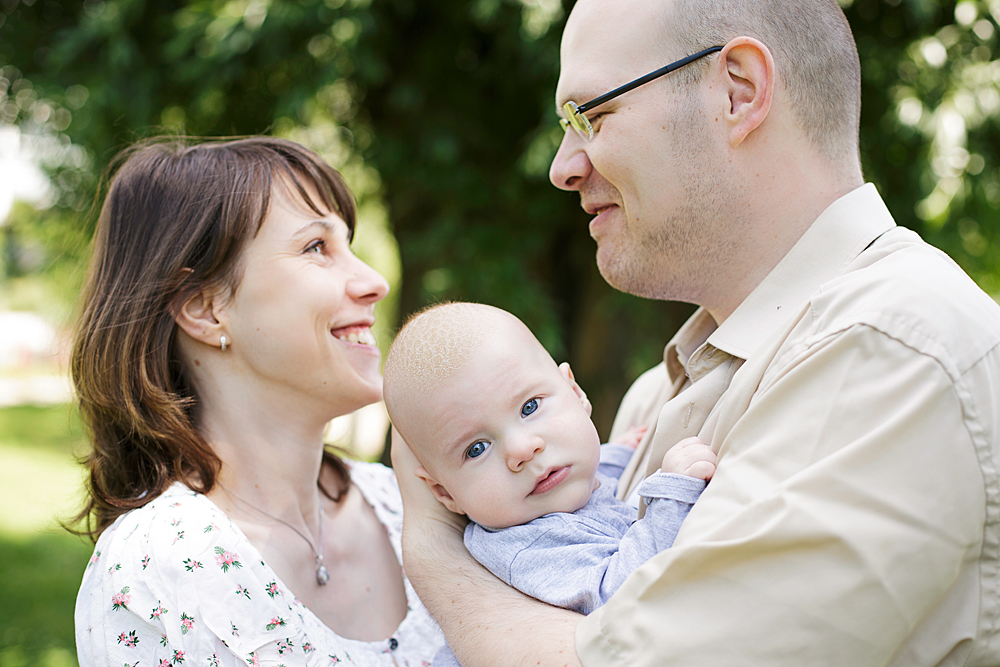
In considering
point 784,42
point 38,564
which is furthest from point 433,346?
point 38,564

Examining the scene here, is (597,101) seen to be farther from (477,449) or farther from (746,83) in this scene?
(477,449)

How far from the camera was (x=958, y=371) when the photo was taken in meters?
1.31

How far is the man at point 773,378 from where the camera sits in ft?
4.11

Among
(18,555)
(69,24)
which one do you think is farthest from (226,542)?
(18,555)

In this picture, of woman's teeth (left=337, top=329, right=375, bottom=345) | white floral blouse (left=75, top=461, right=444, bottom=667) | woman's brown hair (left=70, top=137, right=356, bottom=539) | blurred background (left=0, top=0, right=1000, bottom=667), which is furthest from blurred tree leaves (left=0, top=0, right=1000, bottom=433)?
white floral blouse (left=75, top=461, right=444, bottom=667)

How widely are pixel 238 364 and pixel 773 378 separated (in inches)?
58.8

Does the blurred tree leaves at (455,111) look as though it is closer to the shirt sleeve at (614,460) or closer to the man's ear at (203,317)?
the man's ear at (203,317)

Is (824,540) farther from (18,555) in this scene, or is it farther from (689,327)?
(18,555)

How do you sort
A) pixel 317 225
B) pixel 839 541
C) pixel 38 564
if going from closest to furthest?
pixel 839 541
pixel 317 225
pixel 38 564

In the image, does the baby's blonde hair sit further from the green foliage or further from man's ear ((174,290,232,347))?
the green foliage

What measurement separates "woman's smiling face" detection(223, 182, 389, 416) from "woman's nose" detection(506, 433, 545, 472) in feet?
2.34

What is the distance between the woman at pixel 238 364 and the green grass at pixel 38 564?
1.32ft

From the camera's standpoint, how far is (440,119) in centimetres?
462

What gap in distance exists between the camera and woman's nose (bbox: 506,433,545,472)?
70.2 inches
